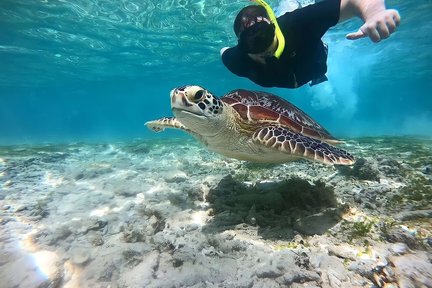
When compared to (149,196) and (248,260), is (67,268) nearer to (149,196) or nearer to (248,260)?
(248,260)

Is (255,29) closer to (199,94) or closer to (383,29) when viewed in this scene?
(199,94)

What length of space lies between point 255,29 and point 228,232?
7.53 feet

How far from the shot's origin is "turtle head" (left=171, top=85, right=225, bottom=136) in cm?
289

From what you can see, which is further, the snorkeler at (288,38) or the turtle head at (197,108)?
the snorkeler at (288,38)

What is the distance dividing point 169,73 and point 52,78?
14.8m

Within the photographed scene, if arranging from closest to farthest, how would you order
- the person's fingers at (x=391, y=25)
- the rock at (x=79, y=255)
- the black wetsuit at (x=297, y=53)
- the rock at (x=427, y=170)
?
1. the person's fingers at (x=391, y=25)
2. the rock at (x=79, y=255)
3. the black wetsuit at (x=297, y=53)
4. the rock at (x=427, y=170)

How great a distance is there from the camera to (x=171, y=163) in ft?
22.9

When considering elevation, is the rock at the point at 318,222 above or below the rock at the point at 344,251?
above

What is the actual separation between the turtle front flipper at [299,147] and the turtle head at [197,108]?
0.57m

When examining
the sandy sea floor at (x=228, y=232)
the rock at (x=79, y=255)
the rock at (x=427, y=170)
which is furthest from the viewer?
the rock at (x=427, y=170)

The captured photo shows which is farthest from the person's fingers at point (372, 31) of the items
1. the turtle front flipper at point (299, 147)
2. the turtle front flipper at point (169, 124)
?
the turtle front flipper at point (169, 124)

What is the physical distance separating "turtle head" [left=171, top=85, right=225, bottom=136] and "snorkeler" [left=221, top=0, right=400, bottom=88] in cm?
90

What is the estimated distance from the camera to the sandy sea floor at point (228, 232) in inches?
80.1

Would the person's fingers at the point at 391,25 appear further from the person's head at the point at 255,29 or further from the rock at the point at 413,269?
the rock at the point at 413,269
